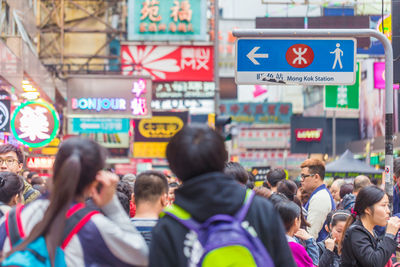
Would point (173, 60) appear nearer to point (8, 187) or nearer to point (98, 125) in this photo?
point (98, 125)

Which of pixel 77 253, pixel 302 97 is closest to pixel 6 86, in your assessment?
pixel 77 253

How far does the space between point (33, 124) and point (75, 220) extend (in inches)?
431

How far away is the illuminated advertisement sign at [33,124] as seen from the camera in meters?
13.8

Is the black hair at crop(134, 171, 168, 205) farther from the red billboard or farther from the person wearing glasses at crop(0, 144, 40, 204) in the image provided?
the red billboard

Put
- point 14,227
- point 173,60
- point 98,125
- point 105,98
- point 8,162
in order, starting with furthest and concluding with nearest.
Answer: point 173,60 < point 98,125 < point 105,98 < point 8,162 < point 14,227

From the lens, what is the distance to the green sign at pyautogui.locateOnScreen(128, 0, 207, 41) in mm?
31062

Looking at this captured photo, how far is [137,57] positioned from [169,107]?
8.22 ft

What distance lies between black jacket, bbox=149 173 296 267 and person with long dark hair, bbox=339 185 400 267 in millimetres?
2096

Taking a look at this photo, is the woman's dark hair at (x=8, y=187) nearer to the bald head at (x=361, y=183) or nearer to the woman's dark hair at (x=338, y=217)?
the woman's dark hair at (x=338, y=217)

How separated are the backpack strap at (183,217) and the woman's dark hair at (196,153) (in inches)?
7.1

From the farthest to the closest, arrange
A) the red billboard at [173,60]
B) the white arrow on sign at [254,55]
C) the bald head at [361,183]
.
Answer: the red billboard at [173,60]
the bald head at [361,183]
the white arrow on sign at [254,55]

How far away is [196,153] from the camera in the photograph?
3.51m

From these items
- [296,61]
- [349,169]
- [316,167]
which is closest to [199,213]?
[316,167]

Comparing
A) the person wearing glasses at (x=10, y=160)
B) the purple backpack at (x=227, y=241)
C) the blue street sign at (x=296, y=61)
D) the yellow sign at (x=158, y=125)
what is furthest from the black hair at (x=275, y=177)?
the yellow sign at (x=158, y=125)
